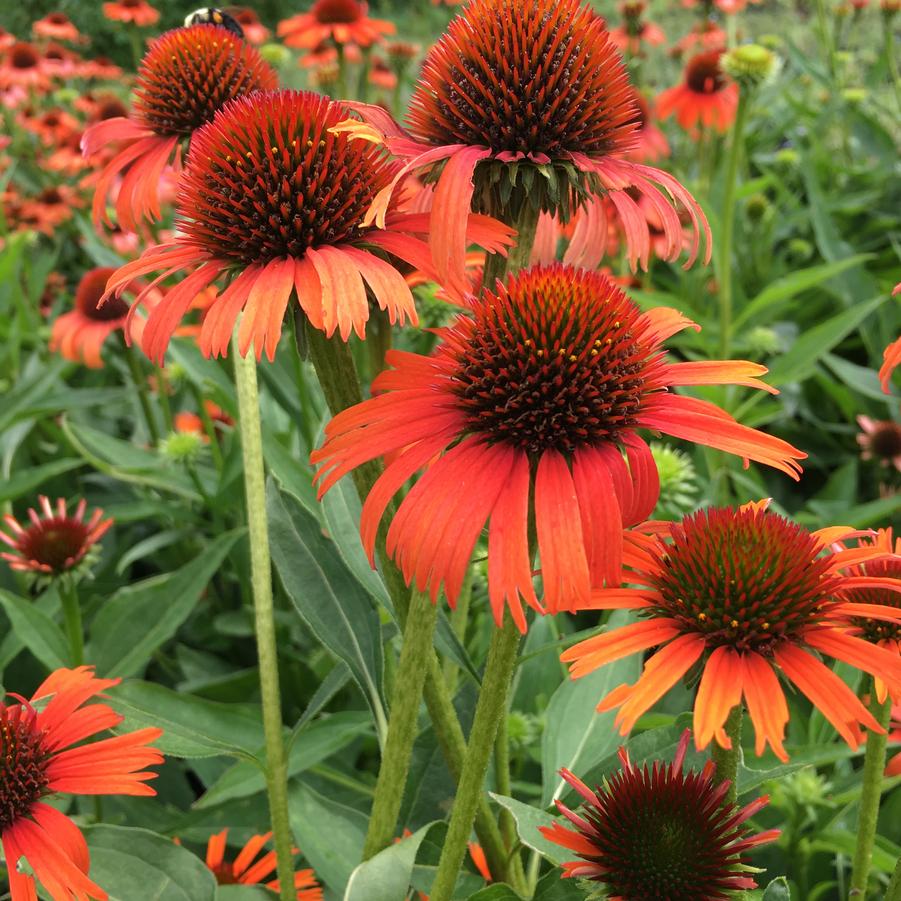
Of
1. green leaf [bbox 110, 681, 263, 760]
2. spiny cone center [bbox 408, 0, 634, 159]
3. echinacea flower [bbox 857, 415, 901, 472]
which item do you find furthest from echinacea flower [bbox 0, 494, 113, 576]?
echinacea flower [bbox 857, 415, 901, 472]

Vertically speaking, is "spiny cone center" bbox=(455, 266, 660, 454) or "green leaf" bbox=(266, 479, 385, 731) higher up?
"spiny cone center" bbox=(455, 266, 660, 454)

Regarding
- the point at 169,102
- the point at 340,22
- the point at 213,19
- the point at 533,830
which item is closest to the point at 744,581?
the point at 533,830

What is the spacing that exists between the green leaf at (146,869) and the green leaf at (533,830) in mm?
353

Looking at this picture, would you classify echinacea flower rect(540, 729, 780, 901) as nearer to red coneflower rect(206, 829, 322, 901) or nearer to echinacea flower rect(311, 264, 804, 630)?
echinacea flower rect(311, 264, 804, 630)

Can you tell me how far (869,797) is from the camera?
84 cm

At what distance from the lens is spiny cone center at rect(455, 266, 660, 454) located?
685 millimetres

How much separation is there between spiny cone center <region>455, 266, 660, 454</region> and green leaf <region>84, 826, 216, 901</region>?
542 mm

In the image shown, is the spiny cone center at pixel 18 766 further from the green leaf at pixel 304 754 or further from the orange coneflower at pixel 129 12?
the orange coneflower at pixel 129 12

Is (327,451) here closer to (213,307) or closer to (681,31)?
(213,307)

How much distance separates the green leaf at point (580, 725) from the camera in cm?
104

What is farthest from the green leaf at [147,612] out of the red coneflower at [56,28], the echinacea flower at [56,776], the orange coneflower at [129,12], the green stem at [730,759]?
the red coneflower at [56,28]

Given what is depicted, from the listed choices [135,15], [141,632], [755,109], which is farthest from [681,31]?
[141,632]

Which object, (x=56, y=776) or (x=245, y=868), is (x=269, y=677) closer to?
(x=56, y=776)

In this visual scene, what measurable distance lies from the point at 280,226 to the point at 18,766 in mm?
531
